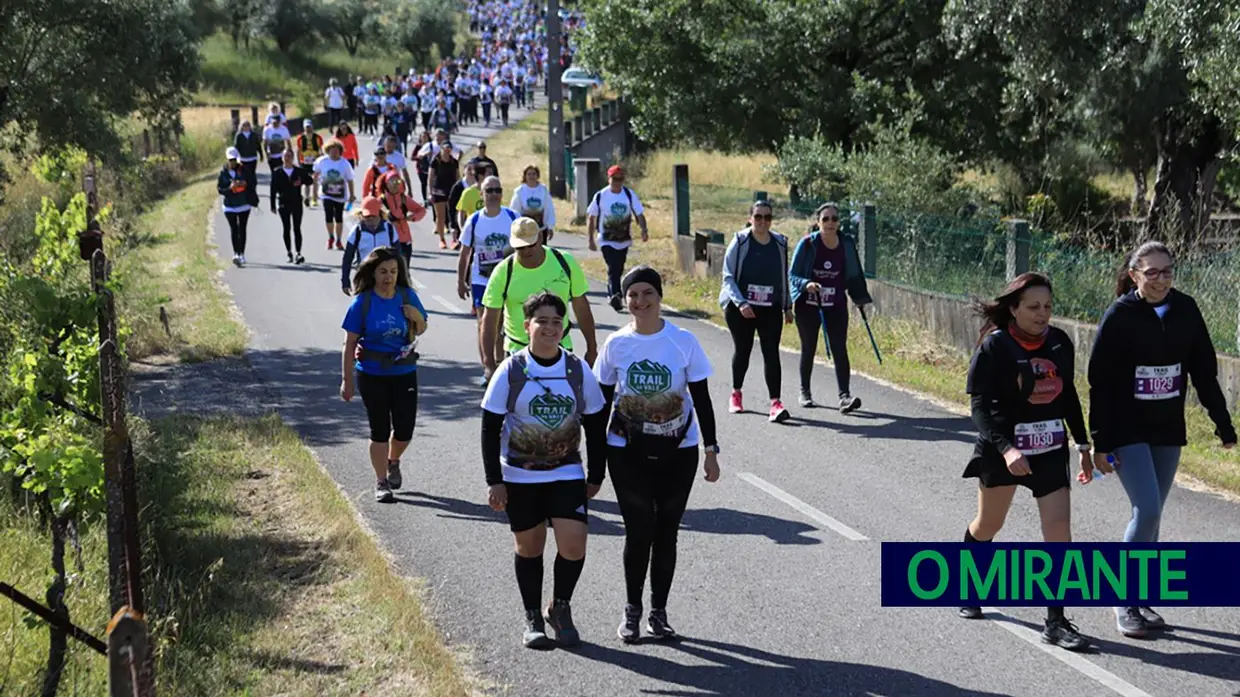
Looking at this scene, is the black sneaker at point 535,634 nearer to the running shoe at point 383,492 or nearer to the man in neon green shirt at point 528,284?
the man in neon green shirt at point 528,284

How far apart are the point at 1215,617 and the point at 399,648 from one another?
3.90m

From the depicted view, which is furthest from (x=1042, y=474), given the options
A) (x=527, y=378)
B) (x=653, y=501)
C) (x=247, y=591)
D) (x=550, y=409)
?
(x=247, y=591)

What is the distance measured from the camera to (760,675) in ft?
22.5

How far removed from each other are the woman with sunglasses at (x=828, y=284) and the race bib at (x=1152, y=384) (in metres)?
5.29

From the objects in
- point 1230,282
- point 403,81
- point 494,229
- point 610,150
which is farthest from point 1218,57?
point 403,81

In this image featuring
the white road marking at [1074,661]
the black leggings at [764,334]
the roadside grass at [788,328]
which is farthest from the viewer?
the black leggings at [764,334]

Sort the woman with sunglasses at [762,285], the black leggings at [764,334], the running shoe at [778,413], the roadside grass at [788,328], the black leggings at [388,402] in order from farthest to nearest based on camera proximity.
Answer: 1. the running shoe at [778,413]
2. the black leggings at [764,334]
3. the woman with sunglasses at [762,285]
4. the roadside grass at [788,328]
5. the black leggings at [388,402]

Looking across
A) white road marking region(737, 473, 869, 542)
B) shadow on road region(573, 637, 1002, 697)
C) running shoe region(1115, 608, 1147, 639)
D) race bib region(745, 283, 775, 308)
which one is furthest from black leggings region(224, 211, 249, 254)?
running shoe region(1115, 608, 1147, 639)

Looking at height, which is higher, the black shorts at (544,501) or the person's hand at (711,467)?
the person's hand at (711,467)

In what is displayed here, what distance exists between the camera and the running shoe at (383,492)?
10.1 meters

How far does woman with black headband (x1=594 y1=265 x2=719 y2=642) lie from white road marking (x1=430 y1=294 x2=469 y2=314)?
1167 centimetres

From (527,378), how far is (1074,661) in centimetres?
276

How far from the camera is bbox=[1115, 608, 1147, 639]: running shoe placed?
7.13 meters

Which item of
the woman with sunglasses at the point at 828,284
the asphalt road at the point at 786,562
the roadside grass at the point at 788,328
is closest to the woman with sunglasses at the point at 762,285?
the woman with sunglasses at the point at 828,284
